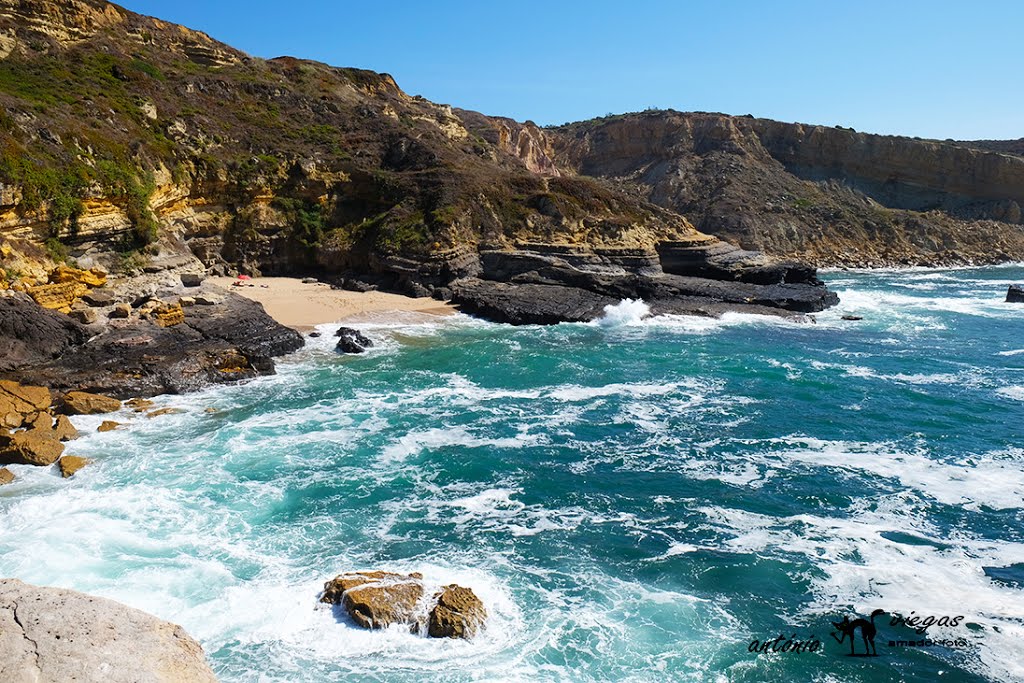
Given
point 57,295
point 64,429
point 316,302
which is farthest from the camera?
point 316,302

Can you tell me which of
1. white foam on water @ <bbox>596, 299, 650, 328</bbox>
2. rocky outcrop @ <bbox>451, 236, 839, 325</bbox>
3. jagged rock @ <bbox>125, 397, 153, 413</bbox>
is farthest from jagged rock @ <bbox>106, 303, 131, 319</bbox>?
white foam on water @ <bbox>596, 299, 650, 328</bbox>

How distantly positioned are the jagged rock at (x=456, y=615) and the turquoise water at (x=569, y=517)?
28 cm

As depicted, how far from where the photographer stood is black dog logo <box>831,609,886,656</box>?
31.2 feet

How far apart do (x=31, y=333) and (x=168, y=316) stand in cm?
428

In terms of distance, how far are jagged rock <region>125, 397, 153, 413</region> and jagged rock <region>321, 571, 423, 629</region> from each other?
37.7ft

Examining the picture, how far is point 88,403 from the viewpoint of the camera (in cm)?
1847

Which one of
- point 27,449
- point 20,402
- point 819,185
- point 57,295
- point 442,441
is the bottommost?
point 442,441

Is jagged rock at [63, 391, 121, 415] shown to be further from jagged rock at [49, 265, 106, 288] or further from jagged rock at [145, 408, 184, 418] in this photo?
jagged rock at [49, 265, 106, 288]

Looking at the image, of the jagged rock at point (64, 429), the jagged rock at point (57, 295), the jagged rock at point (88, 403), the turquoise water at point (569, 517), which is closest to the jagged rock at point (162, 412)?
the turquoise water at point (569, 517)

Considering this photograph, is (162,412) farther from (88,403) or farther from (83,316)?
(83,316)

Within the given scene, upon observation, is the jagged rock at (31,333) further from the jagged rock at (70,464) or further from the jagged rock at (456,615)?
the jagged rock at (456,615)

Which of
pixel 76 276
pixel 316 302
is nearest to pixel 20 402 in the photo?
pixel 76 276

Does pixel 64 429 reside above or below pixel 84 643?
below

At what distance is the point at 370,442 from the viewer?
1736 cm
